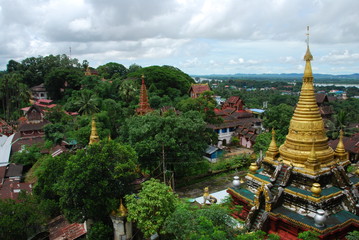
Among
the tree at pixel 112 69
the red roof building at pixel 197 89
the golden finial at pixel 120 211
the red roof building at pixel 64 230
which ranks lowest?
the red roof building at pixel 64 230

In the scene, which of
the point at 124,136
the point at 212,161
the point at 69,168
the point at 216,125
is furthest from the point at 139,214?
the point at 216,125

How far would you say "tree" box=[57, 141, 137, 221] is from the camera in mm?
15773

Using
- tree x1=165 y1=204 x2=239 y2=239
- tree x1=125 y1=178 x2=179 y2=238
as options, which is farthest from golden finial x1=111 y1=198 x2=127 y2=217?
tree x1=165 y1=204 x2=239 y2=239

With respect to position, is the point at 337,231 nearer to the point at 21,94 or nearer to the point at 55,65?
the point at 21,94

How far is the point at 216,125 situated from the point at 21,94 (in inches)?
1417

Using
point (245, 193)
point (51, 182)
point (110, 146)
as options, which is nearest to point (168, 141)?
point (110, 146)

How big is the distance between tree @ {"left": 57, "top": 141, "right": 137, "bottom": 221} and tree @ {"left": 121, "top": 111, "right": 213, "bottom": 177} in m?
5.41

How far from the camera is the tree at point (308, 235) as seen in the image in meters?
11.6

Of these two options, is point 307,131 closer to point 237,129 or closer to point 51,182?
point 51,182

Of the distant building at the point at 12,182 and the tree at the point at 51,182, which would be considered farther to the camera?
the distant building at the point at 12,182

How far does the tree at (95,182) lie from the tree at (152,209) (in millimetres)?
1696

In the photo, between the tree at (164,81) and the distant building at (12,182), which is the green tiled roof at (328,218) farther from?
the tree at (164,81)

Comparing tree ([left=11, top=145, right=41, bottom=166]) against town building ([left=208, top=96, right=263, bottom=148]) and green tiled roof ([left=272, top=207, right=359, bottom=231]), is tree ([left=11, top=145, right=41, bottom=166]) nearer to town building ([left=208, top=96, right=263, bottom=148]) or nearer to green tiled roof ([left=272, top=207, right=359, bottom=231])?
town building ([left=208, top=96, right=263, bottom=148])

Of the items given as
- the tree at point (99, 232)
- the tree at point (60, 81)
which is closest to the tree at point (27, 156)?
the tree at point (99, 232)
